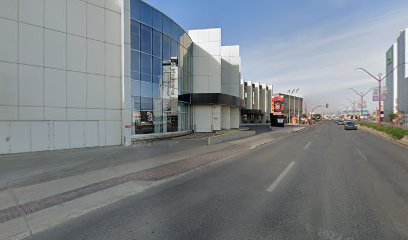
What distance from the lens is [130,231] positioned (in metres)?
3.87

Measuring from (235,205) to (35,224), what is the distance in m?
4.11

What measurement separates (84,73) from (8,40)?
3.86 meters

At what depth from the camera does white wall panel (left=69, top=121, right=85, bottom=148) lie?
13330mm

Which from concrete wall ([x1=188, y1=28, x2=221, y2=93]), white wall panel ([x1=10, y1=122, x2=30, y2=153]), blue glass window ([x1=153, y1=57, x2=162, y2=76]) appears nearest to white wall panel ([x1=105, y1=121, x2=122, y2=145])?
white wall panel ([x1=10, y1=122, x2=30, y2=153])

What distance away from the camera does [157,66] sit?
65.6 feet

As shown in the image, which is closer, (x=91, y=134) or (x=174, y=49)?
(x=91, y=134)

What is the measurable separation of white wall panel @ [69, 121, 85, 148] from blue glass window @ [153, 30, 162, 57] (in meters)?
9.37

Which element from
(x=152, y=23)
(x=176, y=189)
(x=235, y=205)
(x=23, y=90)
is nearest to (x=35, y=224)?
(x=176, y=189)

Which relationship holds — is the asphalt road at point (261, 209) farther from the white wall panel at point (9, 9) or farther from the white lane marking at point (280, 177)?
the white wall panel at point (9, 9)

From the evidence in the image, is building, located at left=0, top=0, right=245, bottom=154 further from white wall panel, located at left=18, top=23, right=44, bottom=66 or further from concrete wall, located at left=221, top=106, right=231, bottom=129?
concrete wall, located at left=221, top=106, right=231, bottom=129

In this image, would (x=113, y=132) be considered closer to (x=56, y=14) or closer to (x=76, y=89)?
(x=76, y=89)

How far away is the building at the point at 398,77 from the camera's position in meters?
83.3

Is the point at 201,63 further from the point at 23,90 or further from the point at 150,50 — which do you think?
the point at 23,90

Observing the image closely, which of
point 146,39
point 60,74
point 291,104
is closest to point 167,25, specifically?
point 146,39
